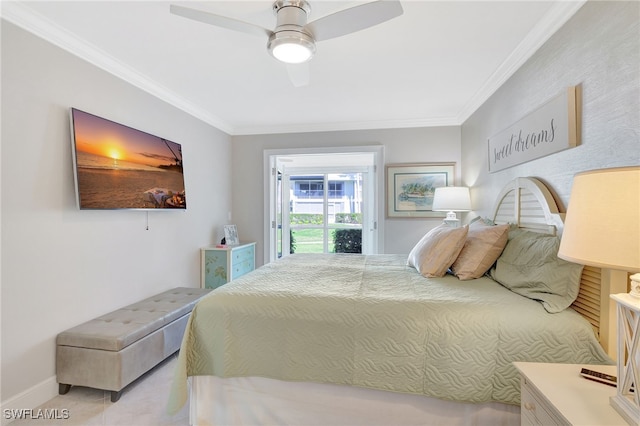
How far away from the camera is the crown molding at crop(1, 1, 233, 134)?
1.72 metres

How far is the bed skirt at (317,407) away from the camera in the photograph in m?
1.38

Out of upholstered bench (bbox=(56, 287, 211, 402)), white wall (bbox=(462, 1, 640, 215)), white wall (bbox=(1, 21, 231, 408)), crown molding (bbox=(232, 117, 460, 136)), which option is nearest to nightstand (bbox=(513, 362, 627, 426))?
white wall (bbox=(462, 1, 640, 215))

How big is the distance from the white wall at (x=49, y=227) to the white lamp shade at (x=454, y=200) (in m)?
3.09

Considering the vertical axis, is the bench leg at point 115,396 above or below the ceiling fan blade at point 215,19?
below

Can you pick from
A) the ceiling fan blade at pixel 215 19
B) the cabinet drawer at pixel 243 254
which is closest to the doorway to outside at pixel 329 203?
the cabinet drawer at pixel 243 254

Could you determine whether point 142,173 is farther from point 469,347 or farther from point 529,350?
point 529,350

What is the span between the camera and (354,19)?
4.90ft

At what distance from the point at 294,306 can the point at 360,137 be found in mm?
3038

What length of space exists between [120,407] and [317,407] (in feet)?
4.21


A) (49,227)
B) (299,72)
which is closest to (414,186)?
(299,72)

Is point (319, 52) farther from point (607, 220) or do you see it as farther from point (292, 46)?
point (607, 220)

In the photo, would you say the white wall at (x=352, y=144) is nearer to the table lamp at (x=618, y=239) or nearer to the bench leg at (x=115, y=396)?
the bench leg at (x=115, y=396)

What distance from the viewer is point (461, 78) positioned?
268 cm

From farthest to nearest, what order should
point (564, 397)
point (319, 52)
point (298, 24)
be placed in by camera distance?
1. point (319, 52)
2. point (298, 24)
3. point (564, 397)
